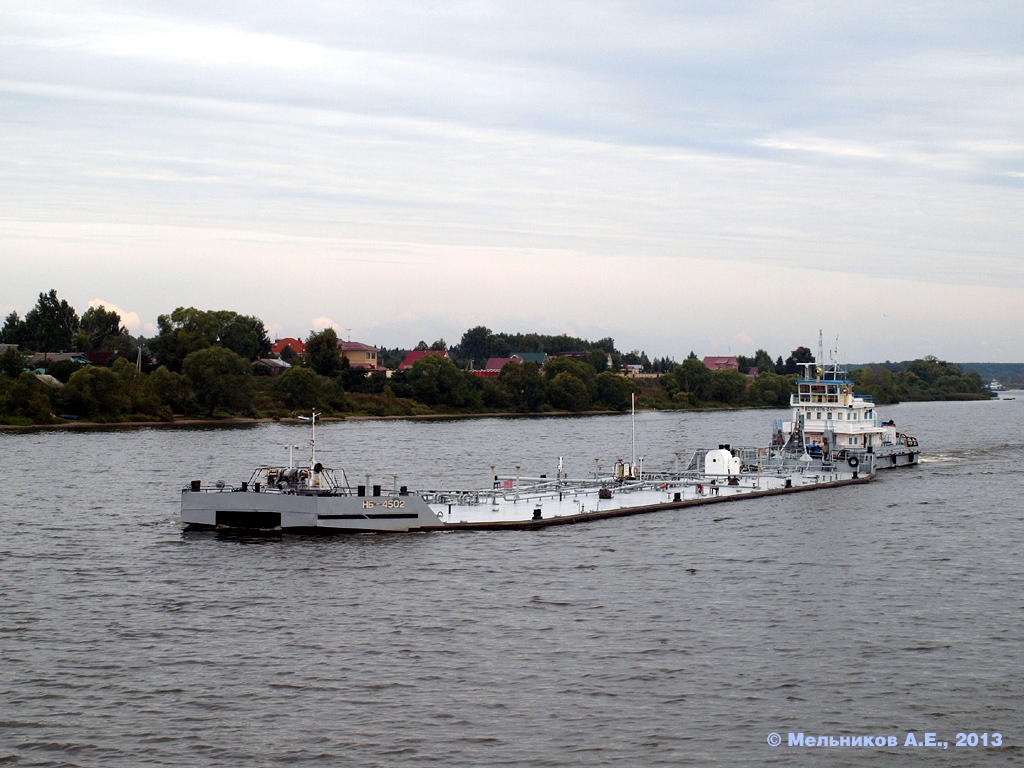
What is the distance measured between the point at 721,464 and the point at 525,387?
118 metres

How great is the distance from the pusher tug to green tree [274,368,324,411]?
298 ft

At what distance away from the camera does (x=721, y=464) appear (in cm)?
7256

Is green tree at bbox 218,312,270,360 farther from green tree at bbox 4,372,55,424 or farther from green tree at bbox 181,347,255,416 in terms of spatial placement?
green tree at bbox 4,372,55,424

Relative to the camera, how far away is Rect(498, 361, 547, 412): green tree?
18900cm

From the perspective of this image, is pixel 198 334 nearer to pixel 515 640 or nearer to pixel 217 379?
pixel 217 379

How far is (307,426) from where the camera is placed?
143500mm

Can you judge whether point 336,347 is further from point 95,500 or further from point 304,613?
point 304,613

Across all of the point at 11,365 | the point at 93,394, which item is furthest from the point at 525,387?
the point at 11,365

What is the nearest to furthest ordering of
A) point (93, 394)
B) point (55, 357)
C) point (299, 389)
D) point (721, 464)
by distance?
1. point (721, 464)
2. point (93, 394)
3. point (299, 389)
4. point (55, 357)

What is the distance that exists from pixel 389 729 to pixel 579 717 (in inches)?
174

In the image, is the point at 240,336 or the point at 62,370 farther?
the point at 240,336

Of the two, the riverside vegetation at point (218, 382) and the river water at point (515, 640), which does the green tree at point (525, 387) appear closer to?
the riverside vegetation at point (218, 382)

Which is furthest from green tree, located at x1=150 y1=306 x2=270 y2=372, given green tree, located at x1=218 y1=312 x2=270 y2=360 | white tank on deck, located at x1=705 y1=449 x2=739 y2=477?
white tank on deck, located at x1=705 y1=449 x2=739 y2=477

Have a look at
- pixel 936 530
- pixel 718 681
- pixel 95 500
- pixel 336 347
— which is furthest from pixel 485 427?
pixel 718 681
